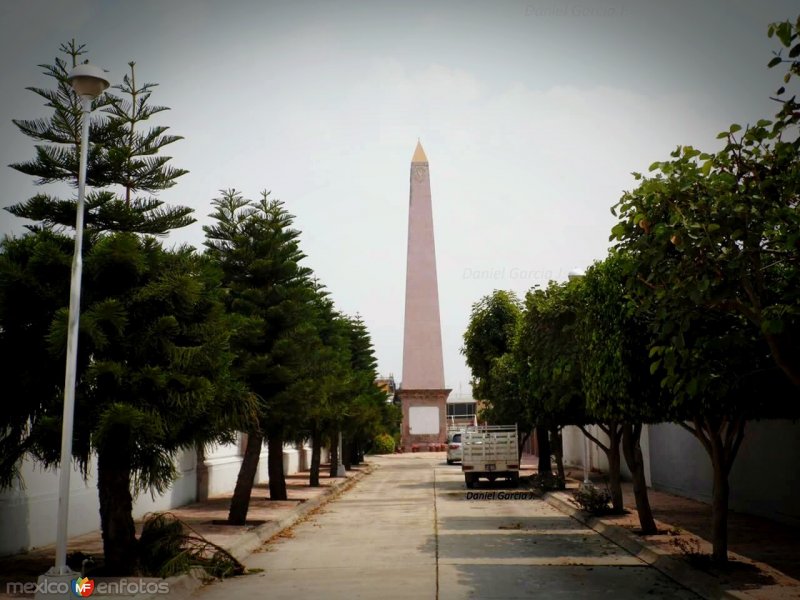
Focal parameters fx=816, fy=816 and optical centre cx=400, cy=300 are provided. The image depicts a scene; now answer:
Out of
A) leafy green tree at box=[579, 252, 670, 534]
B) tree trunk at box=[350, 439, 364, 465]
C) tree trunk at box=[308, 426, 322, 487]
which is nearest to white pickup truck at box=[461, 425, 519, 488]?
tree trunk at box=[308, 426, 322, 487]

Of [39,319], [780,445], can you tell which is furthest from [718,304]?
[780,445]

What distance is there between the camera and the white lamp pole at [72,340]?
941 cm

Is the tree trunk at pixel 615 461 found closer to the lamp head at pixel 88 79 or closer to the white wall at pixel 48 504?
the white wall at pixel 48 504

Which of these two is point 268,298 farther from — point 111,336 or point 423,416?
point 423,416

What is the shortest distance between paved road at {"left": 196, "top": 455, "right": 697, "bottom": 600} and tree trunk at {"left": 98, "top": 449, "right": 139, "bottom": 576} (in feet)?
3.93

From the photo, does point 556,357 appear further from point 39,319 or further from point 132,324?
point 39,319

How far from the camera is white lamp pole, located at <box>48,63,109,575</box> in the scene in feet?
30.9

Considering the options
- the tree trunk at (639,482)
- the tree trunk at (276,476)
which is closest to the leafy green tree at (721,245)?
the tree trunk at (639,482)

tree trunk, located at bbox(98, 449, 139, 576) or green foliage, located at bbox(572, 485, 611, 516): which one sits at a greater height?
tree trunk, located at bbox(98, 449, 139, 576)

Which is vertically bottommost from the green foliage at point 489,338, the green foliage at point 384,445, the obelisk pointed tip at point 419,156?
the green foliage at point 384,445

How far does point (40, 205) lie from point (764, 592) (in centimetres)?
1077

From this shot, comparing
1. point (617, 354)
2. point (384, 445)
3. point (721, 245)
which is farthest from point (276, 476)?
point (384, 445)

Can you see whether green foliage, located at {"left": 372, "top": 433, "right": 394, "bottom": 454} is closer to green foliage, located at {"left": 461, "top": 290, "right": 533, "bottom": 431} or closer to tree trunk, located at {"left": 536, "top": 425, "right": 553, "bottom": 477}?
green foliage, located at {"left": 461, "top": 290, "right": 533, "bottom": 431}

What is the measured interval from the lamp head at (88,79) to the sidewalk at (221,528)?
6.10 metres
